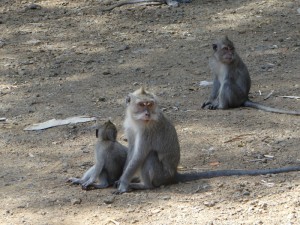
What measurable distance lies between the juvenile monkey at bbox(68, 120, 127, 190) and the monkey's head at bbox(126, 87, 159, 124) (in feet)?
1.09

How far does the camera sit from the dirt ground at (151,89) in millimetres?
6812

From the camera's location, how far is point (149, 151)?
7.21m

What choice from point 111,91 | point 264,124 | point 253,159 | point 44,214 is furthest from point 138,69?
point 44,214

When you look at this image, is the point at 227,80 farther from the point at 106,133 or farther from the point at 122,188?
the point at 122,188

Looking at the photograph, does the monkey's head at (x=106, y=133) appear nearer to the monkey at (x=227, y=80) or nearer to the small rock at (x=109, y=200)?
the small rock at (x=109, y=200)

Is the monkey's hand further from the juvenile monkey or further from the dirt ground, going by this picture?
the juvenile monkey

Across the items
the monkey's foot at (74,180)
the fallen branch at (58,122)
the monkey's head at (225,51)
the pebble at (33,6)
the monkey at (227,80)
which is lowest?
the monkey's foot at (74,180)

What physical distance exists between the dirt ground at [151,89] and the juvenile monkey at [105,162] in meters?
0.14

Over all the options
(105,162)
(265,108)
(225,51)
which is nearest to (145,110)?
(105,162)

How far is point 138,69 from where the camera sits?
11.4m

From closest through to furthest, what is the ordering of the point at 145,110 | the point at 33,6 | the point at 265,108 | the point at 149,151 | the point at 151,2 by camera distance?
the point at 145,110 → the point at 149,151 → the point at 265,108 → the point at 151,2 → the point at 33,6

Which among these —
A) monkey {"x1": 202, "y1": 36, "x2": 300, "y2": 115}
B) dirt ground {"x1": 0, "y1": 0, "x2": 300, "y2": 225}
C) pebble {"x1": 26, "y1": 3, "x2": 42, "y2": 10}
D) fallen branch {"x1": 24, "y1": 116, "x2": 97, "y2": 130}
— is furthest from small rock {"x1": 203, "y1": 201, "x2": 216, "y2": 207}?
pebble {"x1": 26, "y1": 3, "x2": 42, "y2": 10}

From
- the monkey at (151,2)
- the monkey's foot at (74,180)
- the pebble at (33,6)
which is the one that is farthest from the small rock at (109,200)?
the pebble at (33,6)

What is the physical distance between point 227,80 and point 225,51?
1.24 feet
